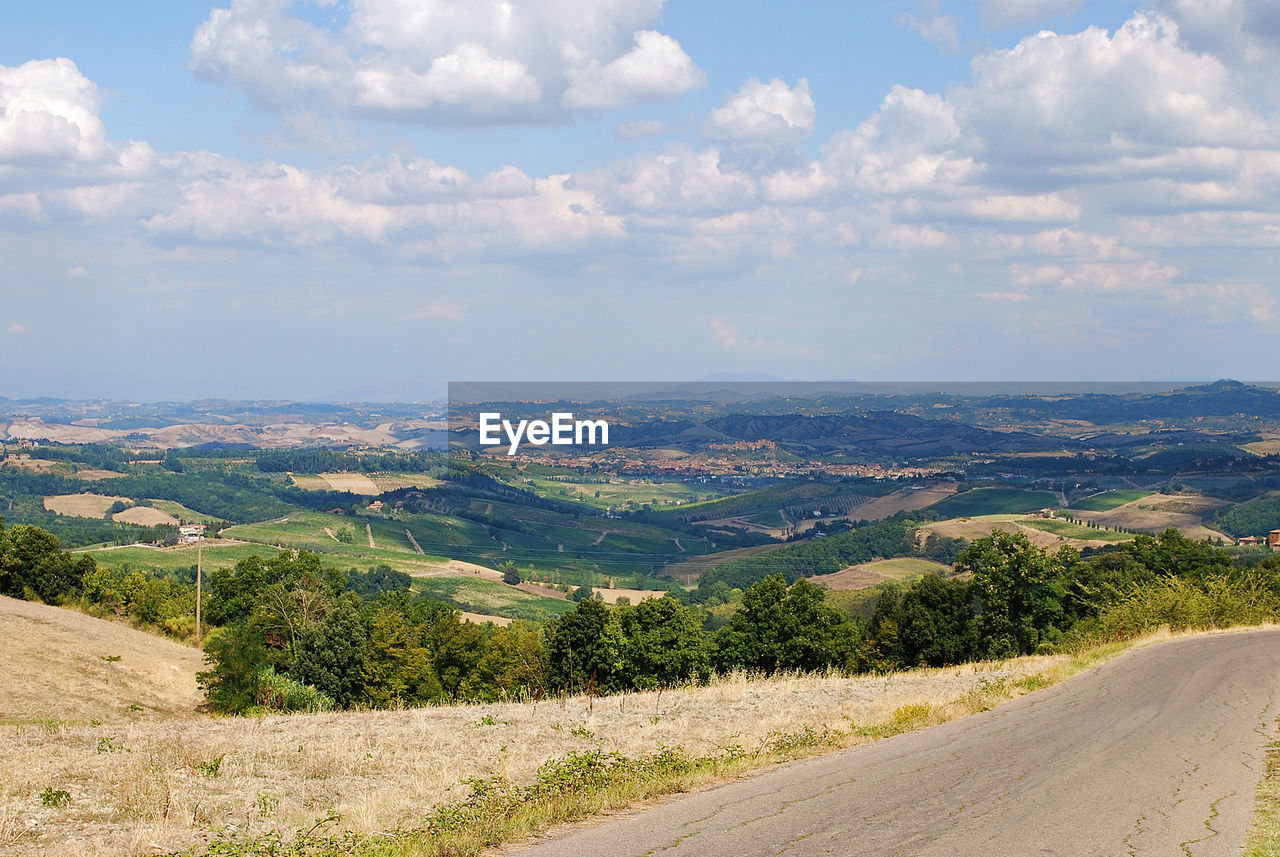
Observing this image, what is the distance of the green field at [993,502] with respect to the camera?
153 metres

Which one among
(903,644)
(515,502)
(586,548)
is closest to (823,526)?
(586,548)

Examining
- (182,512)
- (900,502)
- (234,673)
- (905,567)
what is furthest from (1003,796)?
(182,512)

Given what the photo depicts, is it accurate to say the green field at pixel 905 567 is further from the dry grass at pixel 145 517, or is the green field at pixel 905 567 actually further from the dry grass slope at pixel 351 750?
the dry grass at pixel 145 517

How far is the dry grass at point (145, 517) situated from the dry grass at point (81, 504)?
531 cm

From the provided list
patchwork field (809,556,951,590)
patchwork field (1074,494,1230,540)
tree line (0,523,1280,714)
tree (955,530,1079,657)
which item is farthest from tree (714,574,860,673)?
patchwork field (1074,494,1230,540)

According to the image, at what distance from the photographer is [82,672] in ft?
124

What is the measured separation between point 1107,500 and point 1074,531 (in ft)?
107

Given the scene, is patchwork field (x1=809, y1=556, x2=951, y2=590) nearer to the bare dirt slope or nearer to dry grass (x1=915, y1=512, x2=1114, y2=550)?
dry grass (x1=915, y1=512, x2=1114, y2=550)

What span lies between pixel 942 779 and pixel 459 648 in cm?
5170

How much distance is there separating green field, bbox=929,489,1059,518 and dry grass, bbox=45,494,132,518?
156158mm

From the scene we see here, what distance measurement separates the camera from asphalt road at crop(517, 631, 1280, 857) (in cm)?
893

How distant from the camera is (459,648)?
2360 inches

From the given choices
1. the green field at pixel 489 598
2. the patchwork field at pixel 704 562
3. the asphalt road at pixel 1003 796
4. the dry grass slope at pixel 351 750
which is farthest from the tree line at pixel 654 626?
the patchwork field at pixel 704 562

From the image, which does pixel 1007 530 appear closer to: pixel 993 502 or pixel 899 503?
pixel 993 502
